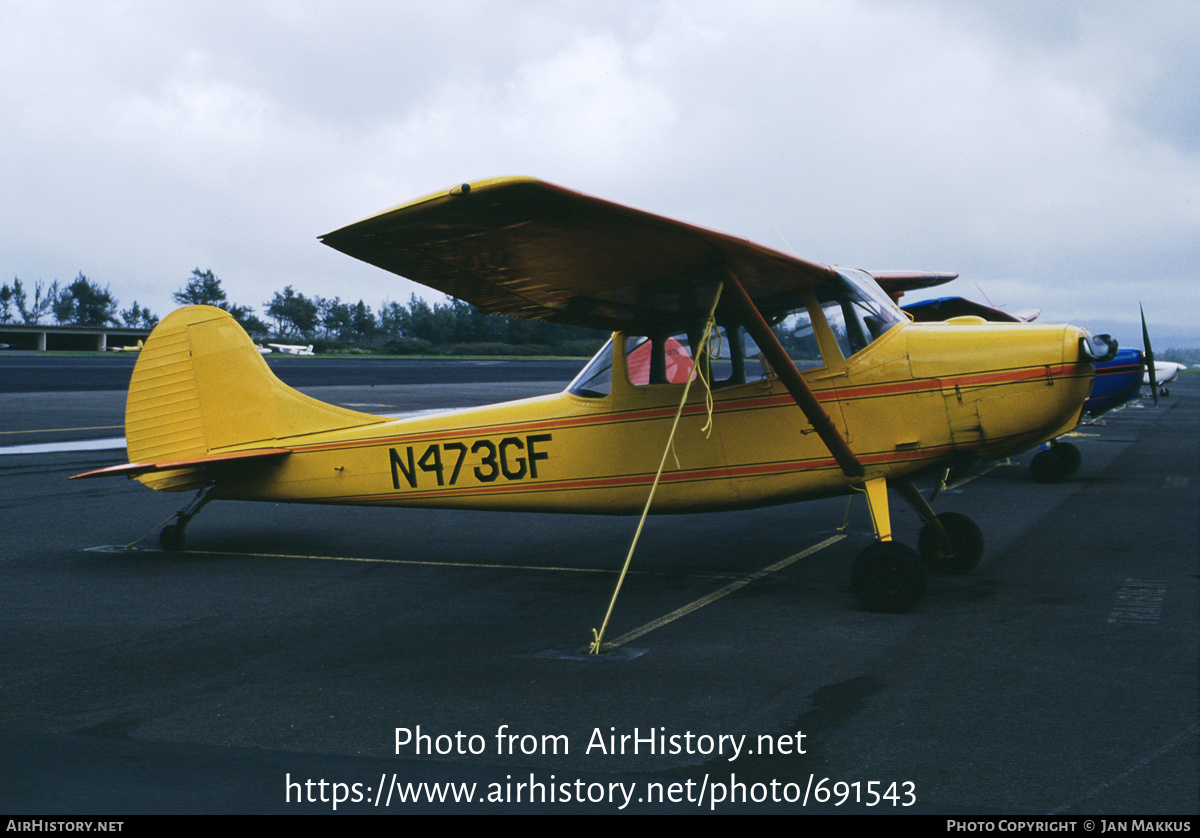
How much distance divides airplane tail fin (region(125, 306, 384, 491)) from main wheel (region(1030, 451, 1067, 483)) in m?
9.72

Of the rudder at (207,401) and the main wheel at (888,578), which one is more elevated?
the rudder at (207,401)

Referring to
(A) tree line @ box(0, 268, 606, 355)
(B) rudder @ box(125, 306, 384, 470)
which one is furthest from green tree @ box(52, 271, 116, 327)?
(B) rudder @ box(125, 306, 384, 470)

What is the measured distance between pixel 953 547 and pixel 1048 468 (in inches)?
286

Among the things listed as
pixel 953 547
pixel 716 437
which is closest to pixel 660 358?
pixel 716 437

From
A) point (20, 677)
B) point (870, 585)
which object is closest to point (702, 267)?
point (870, 585)

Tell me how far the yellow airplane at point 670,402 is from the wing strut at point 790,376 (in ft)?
0.05

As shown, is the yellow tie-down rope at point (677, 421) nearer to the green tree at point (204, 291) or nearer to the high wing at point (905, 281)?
the high wing at point (905, 281)

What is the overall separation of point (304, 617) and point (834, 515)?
6.46m

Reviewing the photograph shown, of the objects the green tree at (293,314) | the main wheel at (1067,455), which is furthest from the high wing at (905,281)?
the green tree at (293,314)

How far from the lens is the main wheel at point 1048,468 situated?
1361 centimetres

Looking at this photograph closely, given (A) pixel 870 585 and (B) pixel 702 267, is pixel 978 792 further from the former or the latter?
(B) pixel 702 267

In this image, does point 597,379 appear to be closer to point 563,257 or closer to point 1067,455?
point 563,257

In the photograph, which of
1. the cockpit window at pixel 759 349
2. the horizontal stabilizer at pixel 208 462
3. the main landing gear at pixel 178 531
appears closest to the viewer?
the cockpit window at pixel 759 349

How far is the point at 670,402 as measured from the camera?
23.4ft
